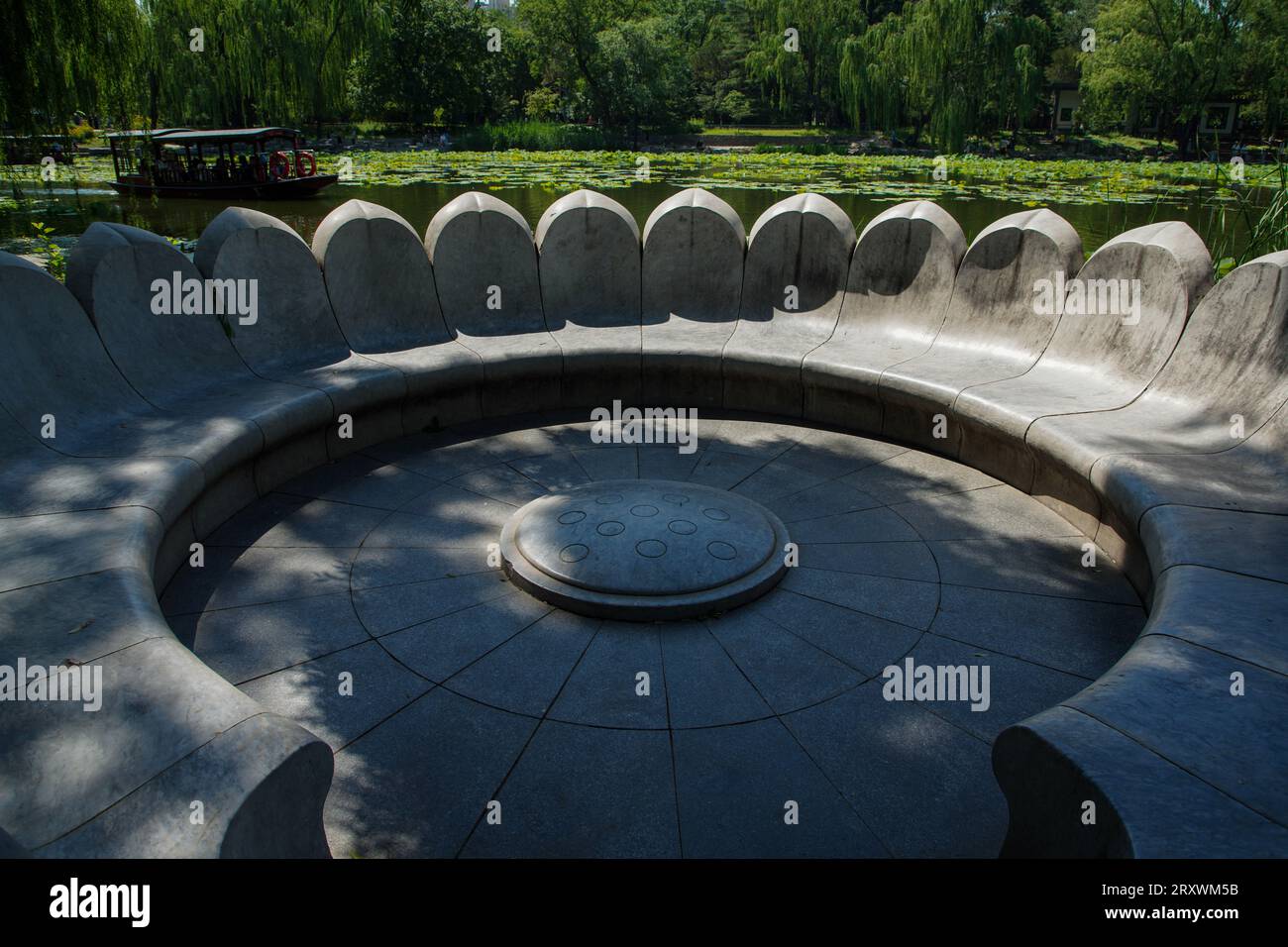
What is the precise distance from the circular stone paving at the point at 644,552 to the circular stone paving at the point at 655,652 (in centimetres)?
2

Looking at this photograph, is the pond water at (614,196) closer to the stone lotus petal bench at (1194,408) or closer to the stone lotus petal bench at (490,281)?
the stone lotus petal bench at (490,281)

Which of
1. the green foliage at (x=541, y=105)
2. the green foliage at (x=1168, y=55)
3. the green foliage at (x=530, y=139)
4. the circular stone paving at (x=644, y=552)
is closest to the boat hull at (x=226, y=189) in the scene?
the green foliage at (x=530, y=139)

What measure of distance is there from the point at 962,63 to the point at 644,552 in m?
40.1

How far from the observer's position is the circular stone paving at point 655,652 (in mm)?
3043

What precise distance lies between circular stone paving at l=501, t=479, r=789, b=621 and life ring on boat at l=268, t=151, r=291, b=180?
25.0 m

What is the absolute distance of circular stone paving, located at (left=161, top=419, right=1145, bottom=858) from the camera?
3043 mm

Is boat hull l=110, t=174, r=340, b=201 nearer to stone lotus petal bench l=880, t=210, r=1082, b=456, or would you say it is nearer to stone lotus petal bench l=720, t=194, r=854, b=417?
stone lotus petal bench l=720, t=194, r=854, b=417

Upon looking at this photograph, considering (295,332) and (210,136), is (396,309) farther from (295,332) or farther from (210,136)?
(210,136)

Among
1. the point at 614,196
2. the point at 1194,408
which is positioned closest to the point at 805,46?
the point at 614,196

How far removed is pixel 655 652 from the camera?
3.90 m

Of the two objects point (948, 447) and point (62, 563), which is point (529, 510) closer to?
point (62, 563)

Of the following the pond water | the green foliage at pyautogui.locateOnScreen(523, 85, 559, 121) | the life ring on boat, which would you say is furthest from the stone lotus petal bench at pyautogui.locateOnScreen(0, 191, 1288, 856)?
the green foliage at pyautogui.locateOnScreen(523, 85, 559, 121)

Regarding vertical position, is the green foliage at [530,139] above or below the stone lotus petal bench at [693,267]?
above
